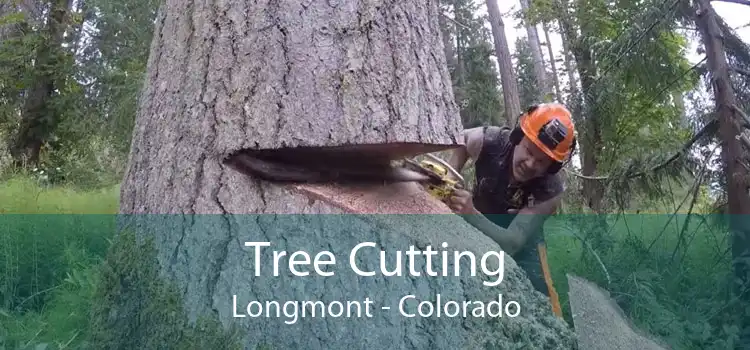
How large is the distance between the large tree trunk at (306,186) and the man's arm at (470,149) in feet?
4.12

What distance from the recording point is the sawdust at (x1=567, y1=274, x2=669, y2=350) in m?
2.91

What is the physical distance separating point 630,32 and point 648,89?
0.50 meters

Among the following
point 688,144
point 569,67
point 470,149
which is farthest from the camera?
point 569,67

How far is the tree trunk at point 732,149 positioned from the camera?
11.6ft

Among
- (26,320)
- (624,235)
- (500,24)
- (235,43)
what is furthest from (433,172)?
(500,24)

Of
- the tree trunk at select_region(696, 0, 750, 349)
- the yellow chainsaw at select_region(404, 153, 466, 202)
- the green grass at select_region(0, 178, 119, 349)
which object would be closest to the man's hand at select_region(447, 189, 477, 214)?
the yellow chainsaw at select_region(404, 153, 466, 202)

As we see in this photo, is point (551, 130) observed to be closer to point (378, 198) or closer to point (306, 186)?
point (378, 198)

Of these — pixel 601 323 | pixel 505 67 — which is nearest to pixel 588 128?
pixel 601 323

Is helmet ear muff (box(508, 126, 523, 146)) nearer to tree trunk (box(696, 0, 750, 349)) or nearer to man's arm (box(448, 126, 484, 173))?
man's arm (box(448, 126, 484, 173))

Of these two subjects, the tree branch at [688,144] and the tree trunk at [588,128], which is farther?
the tree trunk at [588,128]

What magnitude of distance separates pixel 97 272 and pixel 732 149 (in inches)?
130

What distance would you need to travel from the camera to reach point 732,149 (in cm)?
359

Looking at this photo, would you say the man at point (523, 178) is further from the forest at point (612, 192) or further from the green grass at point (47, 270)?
the green grass at point (47, 270)

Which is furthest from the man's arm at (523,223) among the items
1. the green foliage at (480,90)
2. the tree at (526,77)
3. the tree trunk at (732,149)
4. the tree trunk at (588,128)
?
the green foliage at (480,90)
